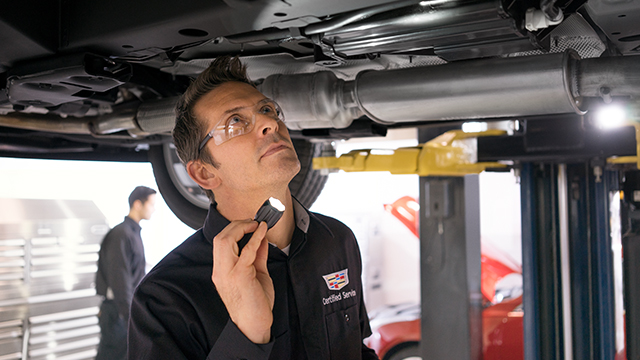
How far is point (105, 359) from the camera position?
3332 millimetres

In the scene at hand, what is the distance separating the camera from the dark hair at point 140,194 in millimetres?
3695

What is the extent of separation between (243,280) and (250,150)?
1.13 ft

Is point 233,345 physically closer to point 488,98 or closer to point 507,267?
point 488,98

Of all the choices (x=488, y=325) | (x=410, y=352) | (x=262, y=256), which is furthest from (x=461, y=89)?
(x=410, y=352)

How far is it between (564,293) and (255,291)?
189 cm

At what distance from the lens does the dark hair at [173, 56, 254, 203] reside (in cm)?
122

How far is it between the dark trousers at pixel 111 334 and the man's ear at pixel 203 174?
258 cm

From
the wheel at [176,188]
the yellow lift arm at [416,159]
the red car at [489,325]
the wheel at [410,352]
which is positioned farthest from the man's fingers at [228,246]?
the wheel at [410,352]

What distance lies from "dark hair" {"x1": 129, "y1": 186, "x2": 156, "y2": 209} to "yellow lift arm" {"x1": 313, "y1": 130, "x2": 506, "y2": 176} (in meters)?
1.92

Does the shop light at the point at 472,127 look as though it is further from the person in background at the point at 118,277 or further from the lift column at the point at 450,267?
the person in background at the point at 118,277

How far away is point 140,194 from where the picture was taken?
3717 millimetres

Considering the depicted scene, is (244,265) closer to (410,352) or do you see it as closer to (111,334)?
(410,352)

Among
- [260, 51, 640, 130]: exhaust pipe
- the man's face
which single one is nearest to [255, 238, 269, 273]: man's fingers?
Result: the man's face

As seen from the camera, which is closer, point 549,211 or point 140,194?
point 549,211
